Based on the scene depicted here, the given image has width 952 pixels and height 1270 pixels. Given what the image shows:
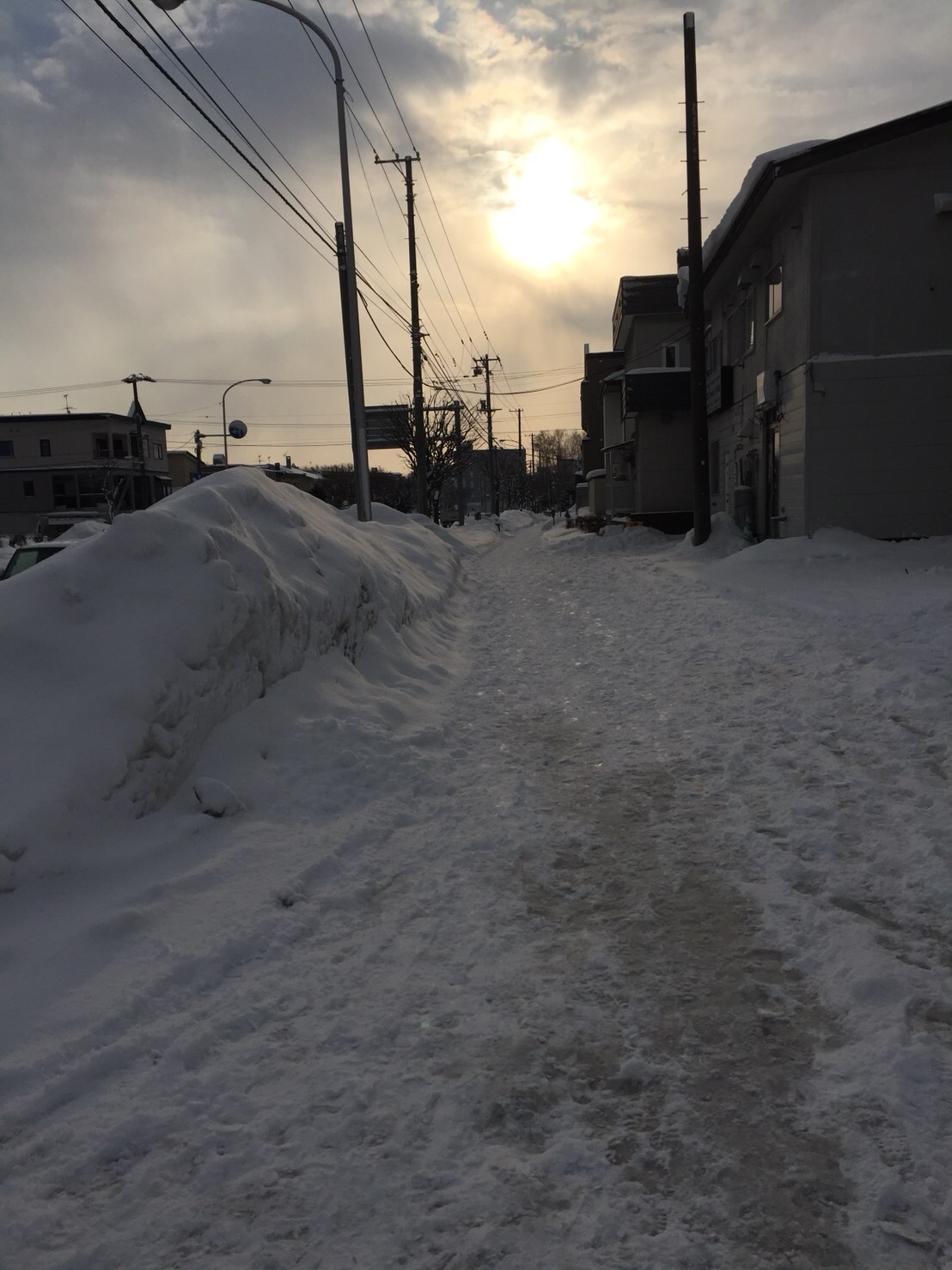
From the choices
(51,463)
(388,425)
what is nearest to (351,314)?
(388,425)

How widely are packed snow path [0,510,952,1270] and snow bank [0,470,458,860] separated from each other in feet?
1.09

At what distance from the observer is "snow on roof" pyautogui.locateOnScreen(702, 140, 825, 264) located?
1402cm

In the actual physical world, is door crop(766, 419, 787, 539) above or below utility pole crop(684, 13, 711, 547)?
below

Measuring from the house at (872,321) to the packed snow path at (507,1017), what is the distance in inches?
398

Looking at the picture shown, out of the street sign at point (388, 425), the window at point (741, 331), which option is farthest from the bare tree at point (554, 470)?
the window at point (741, 331)

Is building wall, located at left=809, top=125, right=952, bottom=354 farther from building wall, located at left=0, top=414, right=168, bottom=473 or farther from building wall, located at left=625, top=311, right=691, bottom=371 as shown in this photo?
building wall, located at left=0, top=414, right=168, bottom=473

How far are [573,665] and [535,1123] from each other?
21.9 feet

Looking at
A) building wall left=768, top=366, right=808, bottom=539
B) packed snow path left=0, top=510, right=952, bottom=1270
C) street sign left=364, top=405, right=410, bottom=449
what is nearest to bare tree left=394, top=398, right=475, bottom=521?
street sign left=364, top=405, right=410, bottom=449

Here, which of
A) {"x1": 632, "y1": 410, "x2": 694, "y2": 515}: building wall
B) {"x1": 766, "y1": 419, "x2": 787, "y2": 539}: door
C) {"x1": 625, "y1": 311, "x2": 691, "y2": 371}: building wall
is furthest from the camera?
{"x1": 625, "y1": 311, "x2": 691, "y2": 371}: building wall

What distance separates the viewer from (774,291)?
1691cm

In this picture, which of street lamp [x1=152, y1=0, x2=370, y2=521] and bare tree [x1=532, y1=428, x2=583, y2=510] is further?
bare tree [x1=532, y1=428, x2=583, y2=510]

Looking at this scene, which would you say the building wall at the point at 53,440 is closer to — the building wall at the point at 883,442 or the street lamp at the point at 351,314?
the street lamp at the point at 351,314

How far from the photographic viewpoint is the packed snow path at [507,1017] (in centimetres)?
211

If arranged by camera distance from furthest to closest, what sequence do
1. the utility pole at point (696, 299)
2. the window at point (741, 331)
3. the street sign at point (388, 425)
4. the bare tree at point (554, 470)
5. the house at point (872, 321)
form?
the bare tree at point (554, 470)
the street sign at point (388, 425)
the window at point (741, 331)
the utility pole at point (696, 299)
the house at point (872, 321)
